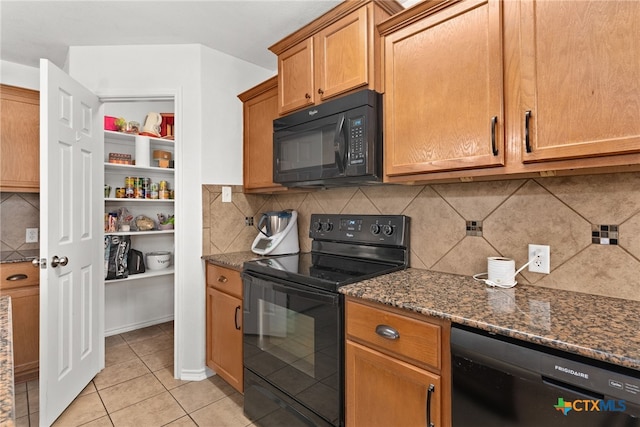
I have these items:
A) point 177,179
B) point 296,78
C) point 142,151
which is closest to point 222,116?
point 177,179

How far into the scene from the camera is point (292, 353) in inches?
61.4

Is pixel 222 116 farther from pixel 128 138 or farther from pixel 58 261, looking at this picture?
pixel 58 261

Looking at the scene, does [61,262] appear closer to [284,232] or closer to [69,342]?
[69,342]

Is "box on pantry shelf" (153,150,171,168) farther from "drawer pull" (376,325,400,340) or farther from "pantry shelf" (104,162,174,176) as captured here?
"drawer pull" (376,325,400,340)

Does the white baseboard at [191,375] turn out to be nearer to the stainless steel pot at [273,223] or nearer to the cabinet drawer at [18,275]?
the stainless steel pot at [273,223]

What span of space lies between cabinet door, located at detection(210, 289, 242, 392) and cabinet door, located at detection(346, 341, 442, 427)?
2.90 feet

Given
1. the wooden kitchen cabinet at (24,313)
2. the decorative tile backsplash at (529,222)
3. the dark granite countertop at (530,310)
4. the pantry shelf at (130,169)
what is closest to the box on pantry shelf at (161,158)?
the pantry shelf at (130,169)

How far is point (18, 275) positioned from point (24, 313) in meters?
0.27

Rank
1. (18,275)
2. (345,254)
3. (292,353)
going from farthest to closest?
1. (18,275)
2. (345,254)
3. (292,353)

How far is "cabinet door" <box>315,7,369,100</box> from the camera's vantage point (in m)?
1.51

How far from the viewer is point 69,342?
1.91 m

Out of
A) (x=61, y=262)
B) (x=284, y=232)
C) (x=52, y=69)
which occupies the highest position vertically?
(x=52, y=69)

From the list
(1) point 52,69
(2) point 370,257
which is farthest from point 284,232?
(1) point 52,69

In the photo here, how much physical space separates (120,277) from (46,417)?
4.03 ft
